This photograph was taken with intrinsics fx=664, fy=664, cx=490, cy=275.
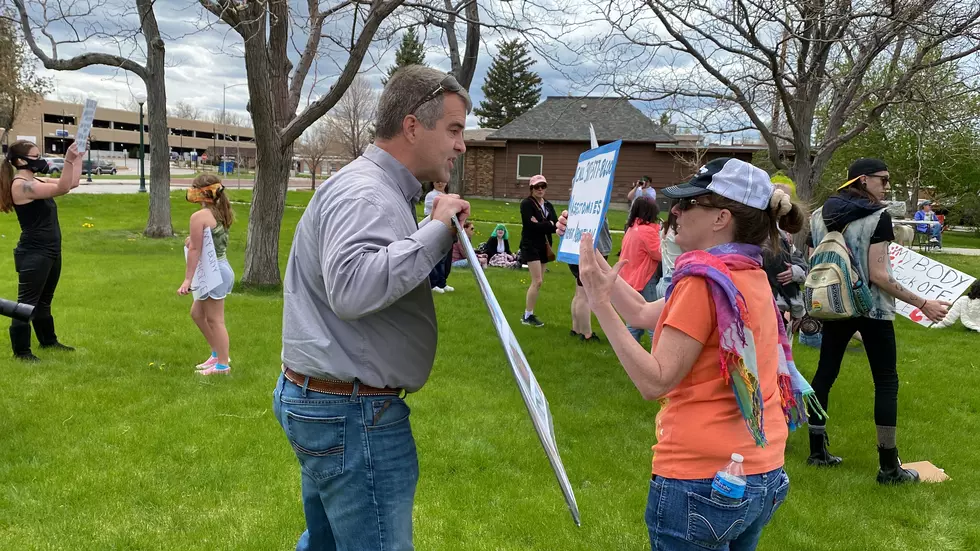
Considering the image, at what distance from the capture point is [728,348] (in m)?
1.90

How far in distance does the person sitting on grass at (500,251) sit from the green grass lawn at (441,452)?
6.07 meters

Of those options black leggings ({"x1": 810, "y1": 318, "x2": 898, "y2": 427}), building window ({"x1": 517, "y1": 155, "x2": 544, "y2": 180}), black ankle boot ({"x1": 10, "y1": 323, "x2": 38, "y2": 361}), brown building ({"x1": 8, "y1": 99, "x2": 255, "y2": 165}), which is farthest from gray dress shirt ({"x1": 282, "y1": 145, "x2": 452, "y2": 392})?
brown building ({"x1": 8, "y1": 99, "x2": 255, "y2": 165})

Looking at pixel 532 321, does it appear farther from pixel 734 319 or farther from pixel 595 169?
pixel 734 319

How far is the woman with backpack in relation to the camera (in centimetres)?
430

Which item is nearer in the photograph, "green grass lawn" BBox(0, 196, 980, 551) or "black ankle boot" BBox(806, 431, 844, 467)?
"green grass lawn" BBox(0, 196, 980, 551)

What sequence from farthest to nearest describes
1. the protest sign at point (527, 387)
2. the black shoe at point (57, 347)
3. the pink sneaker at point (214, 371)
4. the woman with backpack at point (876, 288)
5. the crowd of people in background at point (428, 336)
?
the black shoe at point (57, 347)
the pink sneaker at point (214, 371)
the woman with backpack at point (876, 288)
the crowd of people in background at point (428, 336)
the protest sign at point (527, 387)

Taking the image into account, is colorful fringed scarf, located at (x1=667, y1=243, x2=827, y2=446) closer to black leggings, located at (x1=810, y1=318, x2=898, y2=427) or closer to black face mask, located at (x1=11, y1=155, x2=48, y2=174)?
black leggings, located at (x1=810, y1=318, x2=898, y2=427)

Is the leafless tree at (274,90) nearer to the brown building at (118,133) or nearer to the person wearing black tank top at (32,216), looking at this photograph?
the person wearing black tank top at (32,216)

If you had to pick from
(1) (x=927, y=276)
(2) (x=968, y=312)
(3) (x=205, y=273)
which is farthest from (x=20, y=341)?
(2) (x=968, y=312)

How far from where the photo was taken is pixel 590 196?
2457 millimetres

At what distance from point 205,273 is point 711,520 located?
201 inches

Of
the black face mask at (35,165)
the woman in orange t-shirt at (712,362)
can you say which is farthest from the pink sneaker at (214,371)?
the woman in orange t-shirt at (712,362)

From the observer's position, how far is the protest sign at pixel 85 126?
604cm

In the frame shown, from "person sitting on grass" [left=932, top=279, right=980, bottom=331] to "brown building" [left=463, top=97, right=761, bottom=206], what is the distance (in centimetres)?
2286
